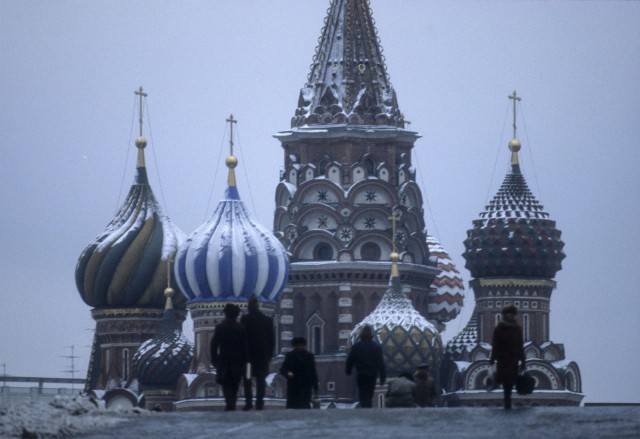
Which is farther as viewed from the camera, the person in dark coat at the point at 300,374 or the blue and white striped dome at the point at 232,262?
→ the blue and white striped dome at the point at 232,262

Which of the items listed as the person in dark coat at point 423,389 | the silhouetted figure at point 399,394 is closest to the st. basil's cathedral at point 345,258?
the person in dark coat at point 423,389

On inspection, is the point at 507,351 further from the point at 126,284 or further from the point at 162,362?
the point at 126,284

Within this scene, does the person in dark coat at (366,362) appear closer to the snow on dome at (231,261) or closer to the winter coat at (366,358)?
the winter coat at (366,358)

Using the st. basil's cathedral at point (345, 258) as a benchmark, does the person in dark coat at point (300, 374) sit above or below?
below

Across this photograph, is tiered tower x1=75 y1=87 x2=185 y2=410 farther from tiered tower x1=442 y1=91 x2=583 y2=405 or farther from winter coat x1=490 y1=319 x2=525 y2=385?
winter coat x1=490 y1=319 x2=525 y2=385

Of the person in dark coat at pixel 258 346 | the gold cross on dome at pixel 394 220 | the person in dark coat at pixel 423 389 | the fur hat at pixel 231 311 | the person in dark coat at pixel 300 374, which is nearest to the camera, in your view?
the fur hat at pixel 231 311

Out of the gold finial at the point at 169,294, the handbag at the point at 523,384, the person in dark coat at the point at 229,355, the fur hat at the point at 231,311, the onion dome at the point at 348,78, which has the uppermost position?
the onion dome at the point at 348,78

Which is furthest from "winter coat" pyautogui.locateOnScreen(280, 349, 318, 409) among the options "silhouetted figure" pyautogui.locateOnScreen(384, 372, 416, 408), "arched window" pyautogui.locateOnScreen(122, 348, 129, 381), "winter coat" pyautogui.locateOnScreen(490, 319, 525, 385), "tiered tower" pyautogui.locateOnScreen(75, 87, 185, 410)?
"arched window" pyautogui.locateOnScreen(122, 348, 129, 381)

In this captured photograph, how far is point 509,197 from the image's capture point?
7688 centimetres

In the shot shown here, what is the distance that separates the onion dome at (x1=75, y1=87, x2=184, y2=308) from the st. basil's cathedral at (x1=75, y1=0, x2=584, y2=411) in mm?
893

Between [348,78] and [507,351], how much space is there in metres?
45.3

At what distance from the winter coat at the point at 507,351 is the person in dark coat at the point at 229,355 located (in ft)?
9.38

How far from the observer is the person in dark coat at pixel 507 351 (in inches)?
1188

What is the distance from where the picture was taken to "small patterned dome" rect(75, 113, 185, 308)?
7806 centimetres
